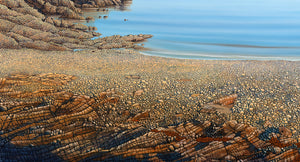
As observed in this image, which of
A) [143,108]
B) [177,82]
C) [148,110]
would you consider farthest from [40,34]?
[148,110]

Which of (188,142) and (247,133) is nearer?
(188,142)

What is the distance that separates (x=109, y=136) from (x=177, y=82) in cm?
489

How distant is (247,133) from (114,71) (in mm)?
7161

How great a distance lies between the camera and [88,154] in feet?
19.4

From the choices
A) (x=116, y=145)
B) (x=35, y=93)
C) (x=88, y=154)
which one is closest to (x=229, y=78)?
(x=116, y=145)

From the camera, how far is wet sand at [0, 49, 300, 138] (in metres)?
8.11

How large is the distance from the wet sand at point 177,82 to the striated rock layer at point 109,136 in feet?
1.77

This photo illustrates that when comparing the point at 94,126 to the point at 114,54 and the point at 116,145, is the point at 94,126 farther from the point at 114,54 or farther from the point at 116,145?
the point at 114,54

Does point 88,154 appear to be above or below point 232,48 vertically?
Answer: below

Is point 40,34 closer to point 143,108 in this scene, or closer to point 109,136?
point 143,108

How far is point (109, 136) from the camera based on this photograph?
6723 mm

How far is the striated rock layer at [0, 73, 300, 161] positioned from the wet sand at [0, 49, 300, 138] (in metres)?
0.54

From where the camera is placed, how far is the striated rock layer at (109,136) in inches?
236

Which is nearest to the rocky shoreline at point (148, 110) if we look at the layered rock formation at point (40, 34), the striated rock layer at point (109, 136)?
the striated rock layer at point (109, 136)
